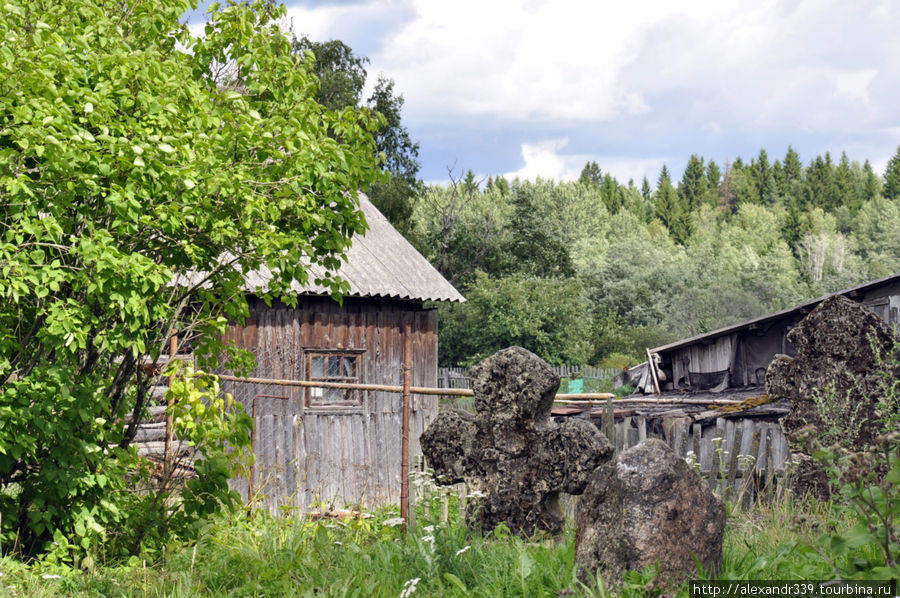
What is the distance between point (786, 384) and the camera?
6379 mm

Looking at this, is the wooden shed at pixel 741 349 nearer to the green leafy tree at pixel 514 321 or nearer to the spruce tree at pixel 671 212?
the green leafy tree at pixel 514 321

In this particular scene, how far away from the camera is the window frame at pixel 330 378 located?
13.2 m

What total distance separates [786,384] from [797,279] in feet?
224

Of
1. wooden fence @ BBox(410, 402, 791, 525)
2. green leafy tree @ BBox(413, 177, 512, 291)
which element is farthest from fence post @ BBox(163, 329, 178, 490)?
green leafy tree @ BBox(413, 177, 512, 291)

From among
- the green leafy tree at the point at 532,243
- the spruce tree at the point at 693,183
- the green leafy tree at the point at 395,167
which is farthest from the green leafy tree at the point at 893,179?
the green leafy tree at the point at 395,167

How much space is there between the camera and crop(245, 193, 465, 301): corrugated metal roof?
12.9 metres

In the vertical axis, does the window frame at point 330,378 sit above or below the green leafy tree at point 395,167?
below

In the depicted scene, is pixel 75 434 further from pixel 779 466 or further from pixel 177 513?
pixel 779 466

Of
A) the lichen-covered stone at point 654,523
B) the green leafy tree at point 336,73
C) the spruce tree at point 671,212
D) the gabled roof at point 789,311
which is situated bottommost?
the lichen-covered stone at point 654,523

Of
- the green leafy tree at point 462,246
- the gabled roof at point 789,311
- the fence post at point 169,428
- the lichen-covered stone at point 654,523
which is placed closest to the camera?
the lichen-covered stone at point 654,523

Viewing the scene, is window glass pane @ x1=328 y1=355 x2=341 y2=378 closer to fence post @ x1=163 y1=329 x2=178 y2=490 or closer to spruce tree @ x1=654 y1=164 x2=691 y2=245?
fence post @ x1=163 y1=329 x2=178 y2=490

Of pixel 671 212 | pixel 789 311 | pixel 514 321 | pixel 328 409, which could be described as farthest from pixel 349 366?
pixel 671 212

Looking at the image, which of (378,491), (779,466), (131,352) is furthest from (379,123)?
(378,491)

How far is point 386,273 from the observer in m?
13.7
